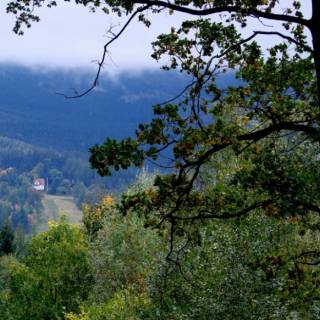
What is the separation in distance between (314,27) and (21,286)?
152 feet

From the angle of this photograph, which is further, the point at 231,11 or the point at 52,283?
the point at 52,283

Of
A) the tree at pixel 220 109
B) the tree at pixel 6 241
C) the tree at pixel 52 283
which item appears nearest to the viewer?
the tree at pixel 220 109

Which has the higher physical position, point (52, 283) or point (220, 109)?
point (220, 109)

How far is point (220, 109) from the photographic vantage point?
456 inches

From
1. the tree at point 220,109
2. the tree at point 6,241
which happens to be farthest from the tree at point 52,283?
the tree at point 220,109

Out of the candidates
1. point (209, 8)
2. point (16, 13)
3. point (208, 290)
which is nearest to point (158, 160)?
point (209, 8)

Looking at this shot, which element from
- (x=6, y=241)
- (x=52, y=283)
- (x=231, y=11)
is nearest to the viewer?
(x=231, y=11)

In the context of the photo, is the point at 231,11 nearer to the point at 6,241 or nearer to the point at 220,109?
the point at 220,109

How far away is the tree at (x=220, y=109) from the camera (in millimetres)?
9977

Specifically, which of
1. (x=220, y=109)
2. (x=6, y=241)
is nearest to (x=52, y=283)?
(x=6, y=241)

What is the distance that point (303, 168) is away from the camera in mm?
11156

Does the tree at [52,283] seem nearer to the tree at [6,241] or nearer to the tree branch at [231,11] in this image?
the tree at [6,241]

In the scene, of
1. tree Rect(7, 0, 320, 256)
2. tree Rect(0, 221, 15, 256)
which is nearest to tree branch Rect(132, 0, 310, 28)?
tree Rect(7, 0, 320, 256)

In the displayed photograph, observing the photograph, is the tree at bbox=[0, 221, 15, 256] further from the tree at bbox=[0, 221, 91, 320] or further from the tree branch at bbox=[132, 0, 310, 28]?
the tree branch at bbox=[132, 0, 310, 28]
